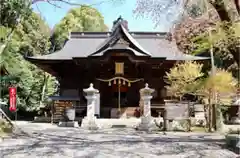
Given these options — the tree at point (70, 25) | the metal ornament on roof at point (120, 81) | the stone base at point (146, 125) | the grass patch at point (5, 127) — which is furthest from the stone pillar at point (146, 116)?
the tree at point (70, 25)

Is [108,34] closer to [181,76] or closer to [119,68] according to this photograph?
[119,68]

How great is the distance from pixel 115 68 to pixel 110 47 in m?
1.35

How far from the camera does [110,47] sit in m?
15.3

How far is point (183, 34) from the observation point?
8453 mm

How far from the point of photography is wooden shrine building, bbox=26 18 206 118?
15.3 meters

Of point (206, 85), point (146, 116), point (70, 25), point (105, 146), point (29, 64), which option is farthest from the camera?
point (70, 25)

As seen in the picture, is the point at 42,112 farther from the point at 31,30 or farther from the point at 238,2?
the point at 238,2

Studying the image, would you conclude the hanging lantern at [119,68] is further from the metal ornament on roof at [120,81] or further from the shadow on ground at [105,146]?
the shadow on ground at [105,146]

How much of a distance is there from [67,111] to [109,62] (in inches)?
180

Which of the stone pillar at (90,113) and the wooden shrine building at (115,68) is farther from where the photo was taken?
the wooden shrine building at (115,68)

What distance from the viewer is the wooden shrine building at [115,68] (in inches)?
602

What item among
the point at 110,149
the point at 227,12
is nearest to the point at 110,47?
the point at 110,149

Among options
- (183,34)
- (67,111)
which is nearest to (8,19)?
(67,111)

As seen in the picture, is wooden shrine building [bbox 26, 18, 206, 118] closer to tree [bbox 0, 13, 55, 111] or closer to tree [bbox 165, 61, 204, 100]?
tree [bbox 165, 61, 204, 100]
